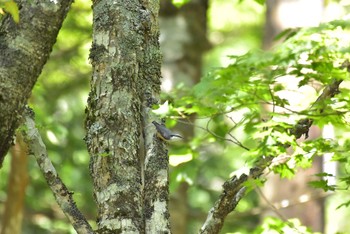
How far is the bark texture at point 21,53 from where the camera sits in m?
2.34

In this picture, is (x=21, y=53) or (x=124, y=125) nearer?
(x=21, y=53)

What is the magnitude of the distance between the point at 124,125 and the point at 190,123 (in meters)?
0.53

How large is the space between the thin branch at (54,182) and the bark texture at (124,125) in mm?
122

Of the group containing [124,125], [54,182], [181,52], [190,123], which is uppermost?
[181,52]

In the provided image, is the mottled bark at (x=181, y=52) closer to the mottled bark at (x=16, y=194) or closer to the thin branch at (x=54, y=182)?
the mottled bark at (x=16, y=194)

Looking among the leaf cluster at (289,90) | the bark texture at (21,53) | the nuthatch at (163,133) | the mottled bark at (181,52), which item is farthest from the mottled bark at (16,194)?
the bark texture at (21,53)

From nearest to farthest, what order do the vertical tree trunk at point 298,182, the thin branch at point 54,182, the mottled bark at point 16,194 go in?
1. the thin branch at point 54,182
2. the vertical tree trunk at point 298,182
3. the mottled bark at point 16,194

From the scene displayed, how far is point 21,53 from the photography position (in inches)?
94.3

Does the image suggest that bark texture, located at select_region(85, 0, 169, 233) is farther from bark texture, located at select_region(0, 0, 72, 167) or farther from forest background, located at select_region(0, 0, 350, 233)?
bark texture, located at select_region(0, 0, 72, 167)

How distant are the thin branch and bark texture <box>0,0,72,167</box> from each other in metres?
0.34

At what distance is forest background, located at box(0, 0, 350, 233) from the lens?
3406 millimetres

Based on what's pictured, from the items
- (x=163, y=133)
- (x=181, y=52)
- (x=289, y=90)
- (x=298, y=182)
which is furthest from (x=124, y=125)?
(x=298, y=182)

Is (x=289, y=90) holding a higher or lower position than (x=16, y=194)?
lower

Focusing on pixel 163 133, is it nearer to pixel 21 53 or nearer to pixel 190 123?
pixel 190 123
